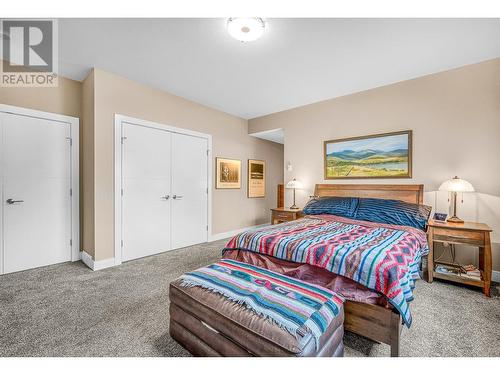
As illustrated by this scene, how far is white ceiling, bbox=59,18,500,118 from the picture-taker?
2070 mm

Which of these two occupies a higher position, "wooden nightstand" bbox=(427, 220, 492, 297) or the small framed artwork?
the small framed artwork

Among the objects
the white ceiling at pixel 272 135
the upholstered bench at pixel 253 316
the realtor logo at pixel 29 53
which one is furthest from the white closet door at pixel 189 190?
the upholstered bench at pixel 253 316

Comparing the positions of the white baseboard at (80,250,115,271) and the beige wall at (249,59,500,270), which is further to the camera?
the white baseboard at (80,250,115,271)

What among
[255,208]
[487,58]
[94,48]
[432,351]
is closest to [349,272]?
[432,351]

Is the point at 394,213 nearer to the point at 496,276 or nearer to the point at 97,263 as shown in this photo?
the point at 496,276

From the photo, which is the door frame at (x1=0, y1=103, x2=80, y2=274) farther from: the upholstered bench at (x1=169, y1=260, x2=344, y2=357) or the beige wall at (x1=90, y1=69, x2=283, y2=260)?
the upholstered bench at (x1=169, y1=260, x2=344, y2=357)

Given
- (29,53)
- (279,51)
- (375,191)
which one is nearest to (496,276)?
(375,191)

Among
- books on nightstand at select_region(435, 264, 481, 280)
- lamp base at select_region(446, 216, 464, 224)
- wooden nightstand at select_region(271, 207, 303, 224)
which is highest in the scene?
lamp base at select_region(446, 216, 464, 224)

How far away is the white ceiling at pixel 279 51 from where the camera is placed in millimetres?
2070

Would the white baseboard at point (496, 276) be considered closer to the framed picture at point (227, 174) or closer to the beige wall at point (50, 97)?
the framed picture at point (227, 174)

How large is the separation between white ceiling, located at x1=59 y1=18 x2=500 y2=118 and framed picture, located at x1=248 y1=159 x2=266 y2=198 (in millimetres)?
2056

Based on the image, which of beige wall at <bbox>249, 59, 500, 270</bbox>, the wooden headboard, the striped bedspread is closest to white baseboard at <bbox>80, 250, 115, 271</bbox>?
the striped bedspread

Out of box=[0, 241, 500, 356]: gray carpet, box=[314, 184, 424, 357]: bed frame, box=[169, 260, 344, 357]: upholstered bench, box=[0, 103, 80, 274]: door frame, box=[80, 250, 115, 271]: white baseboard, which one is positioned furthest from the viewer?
box=[0, 103, 80, 274]: door frame
